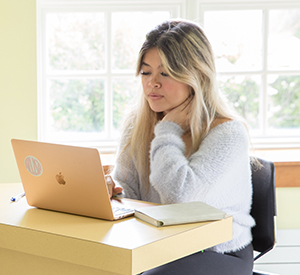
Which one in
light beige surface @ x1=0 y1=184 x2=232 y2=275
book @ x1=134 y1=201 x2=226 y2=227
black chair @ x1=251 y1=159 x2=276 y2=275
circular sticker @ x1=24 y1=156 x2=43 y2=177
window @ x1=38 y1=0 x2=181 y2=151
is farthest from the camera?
window @ x1=38 y1=0 x2=181 y2=151

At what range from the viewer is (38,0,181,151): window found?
7.73 feet

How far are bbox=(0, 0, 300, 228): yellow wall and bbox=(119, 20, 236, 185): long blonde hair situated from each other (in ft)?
2.61

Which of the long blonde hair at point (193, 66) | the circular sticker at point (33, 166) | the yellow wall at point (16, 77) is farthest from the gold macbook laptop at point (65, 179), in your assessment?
the yellow wall at point (16, 77)

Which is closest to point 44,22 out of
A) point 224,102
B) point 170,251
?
point 224,102

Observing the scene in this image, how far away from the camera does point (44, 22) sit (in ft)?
7.67

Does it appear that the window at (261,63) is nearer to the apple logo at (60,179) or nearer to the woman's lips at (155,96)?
the woman's lips at (155,96)

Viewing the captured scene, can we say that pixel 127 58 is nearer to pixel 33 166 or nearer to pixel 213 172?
pixel 213 172

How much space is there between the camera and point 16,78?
2.16 m

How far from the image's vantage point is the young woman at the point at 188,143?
1362 millimetres

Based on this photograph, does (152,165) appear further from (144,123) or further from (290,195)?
(290,195)

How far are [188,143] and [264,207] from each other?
13.9 inches

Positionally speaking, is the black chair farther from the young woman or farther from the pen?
the pen

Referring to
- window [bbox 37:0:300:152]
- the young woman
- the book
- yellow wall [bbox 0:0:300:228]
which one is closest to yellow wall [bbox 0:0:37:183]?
yellow wall [bbox 0:0:300:228]

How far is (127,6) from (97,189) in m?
1.61
